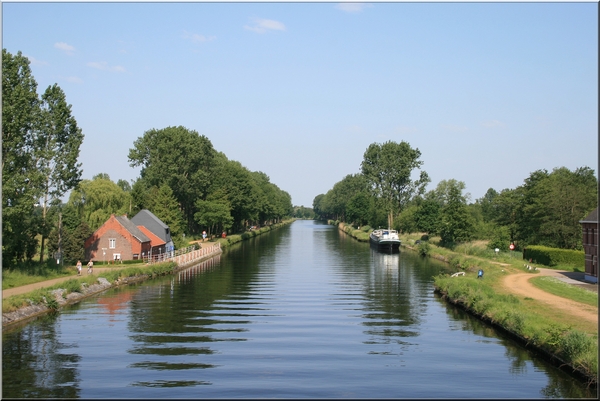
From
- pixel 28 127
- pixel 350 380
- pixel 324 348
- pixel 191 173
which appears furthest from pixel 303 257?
pixel 350 380

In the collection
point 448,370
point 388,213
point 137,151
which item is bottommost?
point 448,370

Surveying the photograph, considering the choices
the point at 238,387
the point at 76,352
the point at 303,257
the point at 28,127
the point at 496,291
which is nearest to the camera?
the point at 238,387

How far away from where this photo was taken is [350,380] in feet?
74.0

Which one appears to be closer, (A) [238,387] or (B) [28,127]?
(A) [238,387]

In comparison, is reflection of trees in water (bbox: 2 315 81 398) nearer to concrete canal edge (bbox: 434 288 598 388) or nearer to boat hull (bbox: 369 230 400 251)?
concrete canal edge (bbox: 434 288 598 388)

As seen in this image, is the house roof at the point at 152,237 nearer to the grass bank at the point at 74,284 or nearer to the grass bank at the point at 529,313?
the grass bank at the point at 74,284

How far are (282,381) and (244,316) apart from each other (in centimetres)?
1446

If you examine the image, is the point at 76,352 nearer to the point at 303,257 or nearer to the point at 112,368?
the point at 112,368

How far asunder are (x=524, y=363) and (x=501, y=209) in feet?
249

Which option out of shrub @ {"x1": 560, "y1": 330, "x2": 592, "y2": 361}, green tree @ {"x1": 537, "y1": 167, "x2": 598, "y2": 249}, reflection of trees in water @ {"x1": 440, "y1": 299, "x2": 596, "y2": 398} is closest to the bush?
green tree @ {"x1": 537, "y1": 167, "x2": 598, "y2": 249}

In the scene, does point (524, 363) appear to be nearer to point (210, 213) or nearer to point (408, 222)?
point (210, 213)

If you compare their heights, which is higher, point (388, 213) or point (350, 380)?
point (388, 213)

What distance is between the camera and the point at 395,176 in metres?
127

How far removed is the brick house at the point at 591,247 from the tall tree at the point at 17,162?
41479 mm
